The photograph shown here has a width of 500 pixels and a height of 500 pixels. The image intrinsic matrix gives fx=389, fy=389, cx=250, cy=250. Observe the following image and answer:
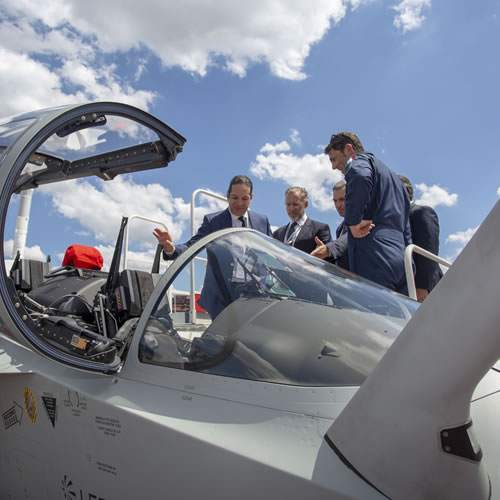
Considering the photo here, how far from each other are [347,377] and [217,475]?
0.48 metres

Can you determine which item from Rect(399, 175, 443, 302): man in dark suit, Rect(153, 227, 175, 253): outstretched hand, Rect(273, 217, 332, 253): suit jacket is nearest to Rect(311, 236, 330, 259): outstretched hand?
Rect(273, 217, 332, 253): suit jacket

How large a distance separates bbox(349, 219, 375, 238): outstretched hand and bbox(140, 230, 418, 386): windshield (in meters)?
1.17

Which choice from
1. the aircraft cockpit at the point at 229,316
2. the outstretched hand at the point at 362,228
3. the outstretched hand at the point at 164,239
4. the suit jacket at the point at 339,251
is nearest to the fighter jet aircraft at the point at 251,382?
the aircraft cockpit at the point at 229,316

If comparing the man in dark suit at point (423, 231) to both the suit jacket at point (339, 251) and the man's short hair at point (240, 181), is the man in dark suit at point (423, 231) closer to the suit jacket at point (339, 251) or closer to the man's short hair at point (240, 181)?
the suit jacket at point (339, 251)

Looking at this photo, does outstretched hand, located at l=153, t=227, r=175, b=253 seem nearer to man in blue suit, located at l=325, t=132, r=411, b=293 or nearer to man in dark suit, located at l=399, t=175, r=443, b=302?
man in blue suit, located at l=325, t=132, r=411, b=293

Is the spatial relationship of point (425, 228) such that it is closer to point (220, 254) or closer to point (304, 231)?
point (304, 231)

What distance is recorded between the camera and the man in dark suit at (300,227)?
3846 millimetres

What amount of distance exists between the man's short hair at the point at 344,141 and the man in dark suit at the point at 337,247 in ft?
2.87

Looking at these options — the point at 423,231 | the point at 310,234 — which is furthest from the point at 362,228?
the point at 423,231

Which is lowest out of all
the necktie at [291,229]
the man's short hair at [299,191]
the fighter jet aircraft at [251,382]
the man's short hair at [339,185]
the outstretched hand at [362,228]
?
the fighter jet aircraft at [251,382]

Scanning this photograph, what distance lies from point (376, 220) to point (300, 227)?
0.97 metres

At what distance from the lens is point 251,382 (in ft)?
4.19

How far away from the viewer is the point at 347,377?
4.06ft

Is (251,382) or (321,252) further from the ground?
(321,252)
